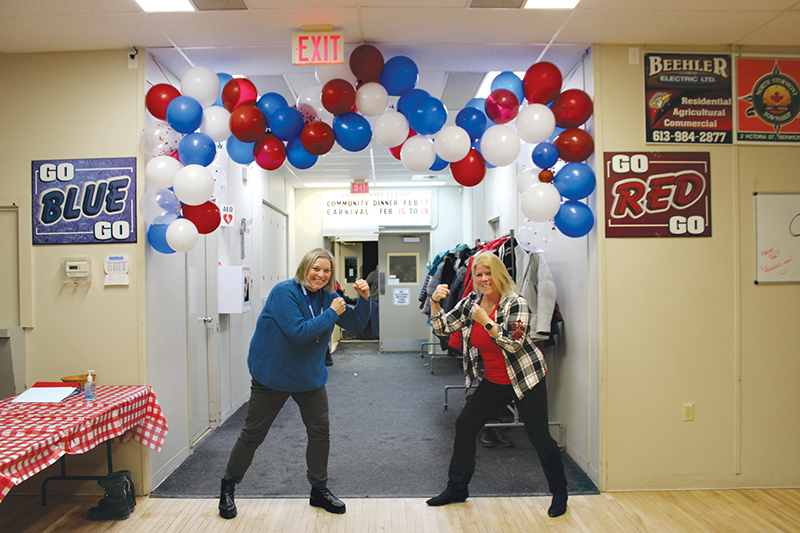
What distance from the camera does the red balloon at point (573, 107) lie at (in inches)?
104

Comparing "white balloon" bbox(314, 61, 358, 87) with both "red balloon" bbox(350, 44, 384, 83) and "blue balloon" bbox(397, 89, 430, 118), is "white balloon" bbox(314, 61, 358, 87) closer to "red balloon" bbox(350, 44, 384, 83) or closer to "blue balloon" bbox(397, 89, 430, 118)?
"red balloon" bbox(350, 44, 384, 83)

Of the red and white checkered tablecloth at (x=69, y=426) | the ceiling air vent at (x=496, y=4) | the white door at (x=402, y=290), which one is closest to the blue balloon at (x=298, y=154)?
the ceiling air vent at (x=496, y=4)

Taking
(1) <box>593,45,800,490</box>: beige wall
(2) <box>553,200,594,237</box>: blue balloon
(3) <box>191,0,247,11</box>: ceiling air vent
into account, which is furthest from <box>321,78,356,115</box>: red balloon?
(1) <box>593,45,800,490</box>: beige wall

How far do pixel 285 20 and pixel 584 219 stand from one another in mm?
2075

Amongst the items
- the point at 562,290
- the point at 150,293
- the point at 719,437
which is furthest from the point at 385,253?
the point at 719,437

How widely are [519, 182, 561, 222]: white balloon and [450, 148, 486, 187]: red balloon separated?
0.35 meters

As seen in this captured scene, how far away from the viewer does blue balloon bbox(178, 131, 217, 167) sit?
2.53 meters

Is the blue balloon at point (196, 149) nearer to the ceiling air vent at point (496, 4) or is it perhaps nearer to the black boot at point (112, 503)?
the ceiling air vent at point (496, 4)

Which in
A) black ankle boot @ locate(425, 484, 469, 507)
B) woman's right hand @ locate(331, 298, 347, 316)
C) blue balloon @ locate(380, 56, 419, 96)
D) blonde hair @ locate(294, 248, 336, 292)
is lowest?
black ankle boot @ locate(425, 484, 469, 507)

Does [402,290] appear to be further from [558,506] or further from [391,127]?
[558,506]

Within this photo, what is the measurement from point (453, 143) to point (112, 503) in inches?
110

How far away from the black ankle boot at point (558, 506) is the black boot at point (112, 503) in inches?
93.2

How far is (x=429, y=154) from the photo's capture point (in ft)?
8.71

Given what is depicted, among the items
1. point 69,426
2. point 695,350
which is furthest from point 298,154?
point 695,350
